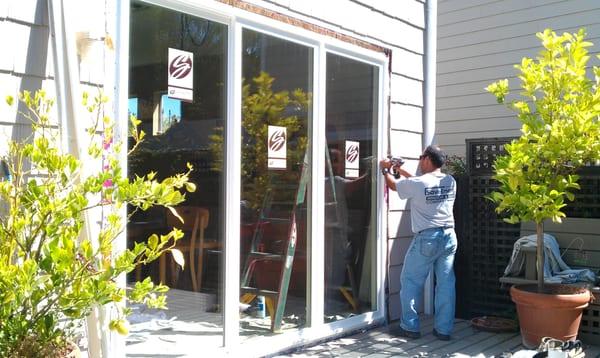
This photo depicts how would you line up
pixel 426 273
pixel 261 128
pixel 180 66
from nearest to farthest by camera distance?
pixel 180 66 → pixel 261 128 → pixel 426 273

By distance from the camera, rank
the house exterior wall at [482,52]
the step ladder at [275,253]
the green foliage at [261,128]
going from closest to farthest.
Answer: the green foliage at [261,128], the step ladder at [275,253], the house exterior wall at [482,52]

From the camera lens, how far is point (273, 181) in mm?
4395

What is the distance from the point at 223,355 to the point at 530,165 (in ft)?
8.91

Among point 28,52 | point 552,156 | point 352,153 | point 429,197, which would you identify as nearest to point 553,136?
point 552,156

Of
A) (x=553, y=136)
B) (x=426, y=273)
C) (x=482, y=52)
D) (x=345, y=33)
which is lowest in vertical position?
(x=426, y=273)

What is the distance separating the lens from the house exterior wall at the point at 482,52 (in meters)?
7.42

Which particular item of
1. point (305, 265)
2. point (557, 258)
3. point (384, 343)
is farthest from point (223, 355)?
point (557, 258)

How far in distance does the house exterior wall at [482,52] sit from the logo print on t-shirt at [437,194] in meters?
3.11

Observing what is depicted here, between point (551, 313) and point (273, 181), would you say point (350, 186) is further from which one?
point (551, 313)

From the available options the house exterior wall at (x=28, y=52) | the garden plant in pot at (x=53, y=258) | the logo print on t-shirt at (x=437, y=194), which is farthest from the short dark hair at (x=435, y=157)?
the garden plant in pot at (x=53, y=258)

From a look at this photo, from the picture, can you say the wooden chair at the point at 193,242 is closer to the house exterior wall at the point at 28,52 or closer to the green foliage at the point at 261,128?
the green foliage at the point at 261,128

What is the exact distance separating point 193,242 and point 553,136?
109 inches

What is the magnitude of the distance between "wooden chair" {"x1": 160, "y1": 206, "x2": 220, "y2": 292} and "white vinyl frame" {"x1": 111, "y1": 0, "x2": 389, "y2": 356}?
18 centimetres

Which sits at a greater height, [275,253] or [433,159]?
[433,159]
